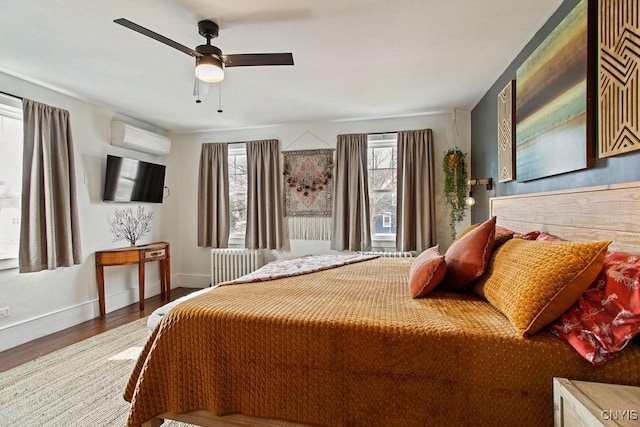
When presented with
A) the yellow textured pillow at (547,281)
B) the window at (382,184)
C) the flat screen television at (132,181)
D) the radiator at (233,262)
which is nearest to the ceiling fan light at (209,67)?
the yellow textured pillow at (547,281)

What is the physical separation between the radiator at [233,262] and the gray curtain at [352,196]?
49.3 inches

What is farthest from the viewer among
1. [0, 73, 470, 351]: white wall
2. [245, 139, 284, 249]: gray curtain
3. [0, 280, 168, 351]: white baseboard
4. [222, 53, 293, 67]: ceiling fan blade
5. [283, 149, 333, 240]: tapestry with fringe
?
[245, 139, 284, 249]: gray curtain

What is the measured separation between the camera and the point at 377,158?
432 cm

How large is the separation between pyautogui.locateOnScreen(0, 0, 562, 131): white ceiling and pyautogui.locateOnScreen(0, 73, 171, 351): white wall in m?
0.21

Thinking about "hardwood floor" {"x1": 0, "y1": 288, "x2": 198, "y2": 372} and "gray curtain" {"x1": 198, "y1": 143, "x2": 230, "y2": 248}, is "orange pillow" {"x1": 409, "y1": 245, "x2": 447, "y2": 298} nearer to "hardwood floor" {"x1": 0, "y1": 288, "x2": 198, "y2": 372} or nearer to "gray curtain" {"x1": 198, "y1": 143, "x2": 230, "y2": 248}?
"hardwood floor" {"x1": 0, "y1": 288, "x2": 198, "y2": 372}

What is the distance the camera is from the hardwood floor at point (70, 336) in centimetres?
261

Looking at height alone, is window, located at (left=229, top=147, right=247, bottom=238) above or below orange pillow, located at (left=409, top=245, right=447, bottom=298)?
above

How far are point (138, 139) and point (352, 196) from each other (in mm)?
2965

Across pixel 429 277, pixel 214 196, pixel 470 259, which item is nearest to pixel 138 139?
pixel 214 196

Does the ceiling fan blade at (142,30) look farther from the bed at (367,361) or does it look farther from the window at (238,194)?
the window at (238,194)

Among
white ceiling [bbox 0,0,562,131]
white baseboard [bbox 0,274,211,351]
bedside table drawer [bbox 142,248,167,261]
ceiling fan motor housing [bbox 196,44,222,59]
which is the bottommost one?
white baseboard [bbox 0,274,211,351]

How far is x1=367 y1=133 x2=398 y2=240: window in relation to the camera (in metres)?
4.26

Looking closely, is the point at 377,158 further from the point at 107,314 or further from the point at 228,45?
the point at 107,314

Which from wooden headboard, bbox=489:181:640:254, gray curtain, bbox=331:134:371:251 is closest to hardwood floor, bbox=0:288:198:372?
gray curtain, bbox=331:134:371:251
